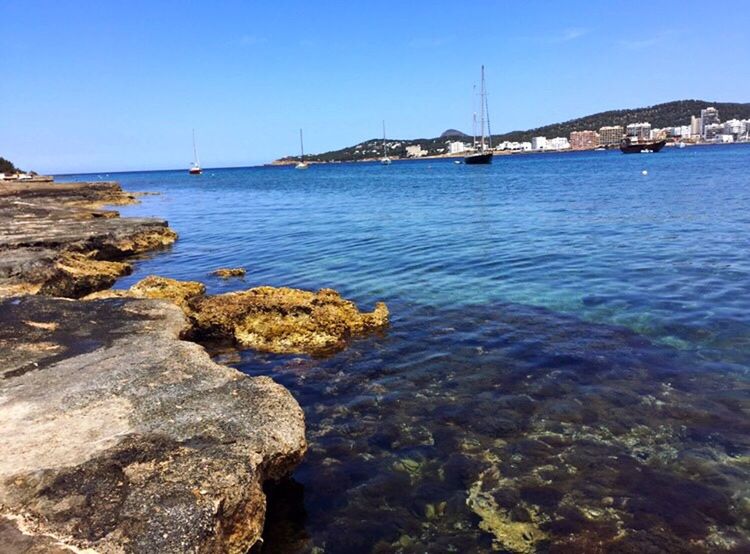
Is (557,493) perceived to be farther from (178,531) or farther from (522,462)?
(178,531)

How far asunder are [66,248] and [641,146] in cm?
15580

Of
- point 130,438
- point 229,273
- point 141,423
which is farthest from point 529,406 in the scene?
point 229,273

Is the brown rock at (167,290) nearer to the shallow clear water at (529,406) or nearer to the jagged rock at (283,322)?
the jagged rock at (283,322)

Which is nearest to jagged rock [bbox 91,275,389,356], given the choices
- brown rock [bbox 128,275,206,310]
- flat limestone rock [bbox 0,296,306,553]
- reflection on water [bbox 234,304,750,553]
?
reflection on water [bbox 234,304,750,553]

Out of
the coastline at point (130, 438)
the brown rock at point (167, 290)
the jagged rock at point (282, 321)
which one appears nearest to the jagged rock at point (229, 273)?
the brown rock at point (167, 290)

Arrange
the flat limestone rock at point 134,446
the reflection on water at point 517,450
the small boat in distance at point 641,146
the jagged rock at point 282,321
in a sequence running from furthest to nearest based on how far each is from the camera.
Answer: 1. the small boat in distance at point 641,146
2. the jagged rock at point 282,321
3. the reflection on water at point 517,450
4. the flat limestone rock at point 134,446

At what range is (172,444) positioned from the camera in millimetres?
5191

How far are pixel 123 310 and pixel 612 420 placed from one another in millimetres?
8618

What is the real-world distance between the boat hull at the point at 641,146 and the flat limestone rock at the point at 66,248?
144658 mm

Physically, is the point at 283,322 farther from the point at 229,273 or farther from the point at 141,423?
the point at 229,273

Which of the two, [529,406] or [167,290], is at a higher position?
[167,290]

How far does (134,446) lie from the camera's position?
16.8ft

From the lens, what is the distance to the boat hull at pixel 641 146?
468 ft

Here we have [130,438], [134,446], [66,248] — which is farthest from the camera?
[66,248]
